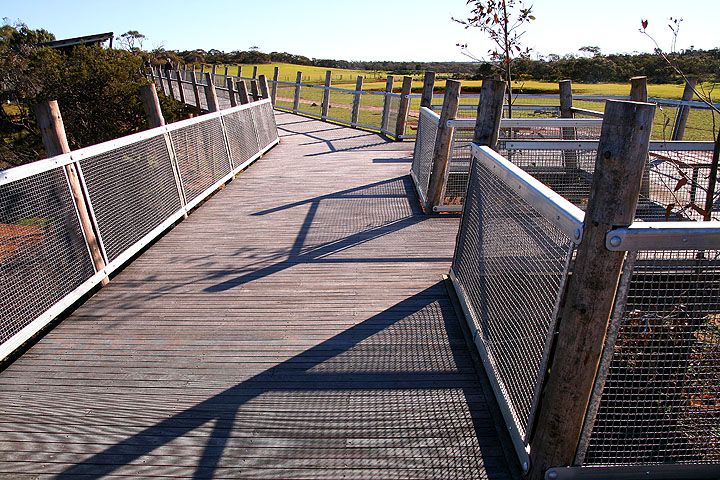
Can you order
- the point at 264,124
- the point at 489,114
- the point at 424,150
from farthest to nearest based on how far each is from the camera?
the point at 264,124, the point at 424,150, the point at 489,114

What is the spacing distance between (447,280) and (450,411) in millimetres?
1919

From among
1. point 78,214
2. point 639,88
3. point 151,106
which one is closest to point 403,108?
point 639,88

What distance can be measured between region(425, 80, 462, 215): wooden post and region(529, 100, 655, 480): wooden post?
468cm

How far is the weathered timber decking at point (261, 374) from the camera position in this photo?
249 cm

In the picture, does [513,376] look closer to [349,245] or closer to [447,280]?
[447,280]

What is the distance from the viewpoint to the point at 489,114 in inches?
167

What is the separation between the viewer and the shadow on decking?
244cm

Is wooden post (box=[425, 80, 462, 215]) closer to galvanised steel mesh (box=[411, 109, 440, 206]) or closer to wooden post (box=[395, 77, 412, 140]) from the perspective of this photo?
A: galvanised steel mesh (box=[411, 109, 440, 206])

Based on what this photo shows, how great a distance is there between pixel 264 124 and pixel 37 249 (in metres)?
9.39

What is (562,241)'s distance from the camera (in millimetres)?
2287

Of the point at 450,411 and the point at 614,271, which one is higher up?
the point at 614,271

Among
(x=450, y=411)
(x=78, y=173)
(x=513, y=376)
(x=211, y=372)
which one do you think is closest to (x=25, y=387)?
(x=211, y=372)

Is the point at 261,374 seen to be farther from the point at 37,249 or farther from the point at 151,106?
the point at 151,106

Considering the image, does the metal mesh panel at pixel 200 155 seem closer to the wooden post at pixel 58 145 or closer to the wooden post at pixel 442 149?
the wooden post at pixel 58 145
